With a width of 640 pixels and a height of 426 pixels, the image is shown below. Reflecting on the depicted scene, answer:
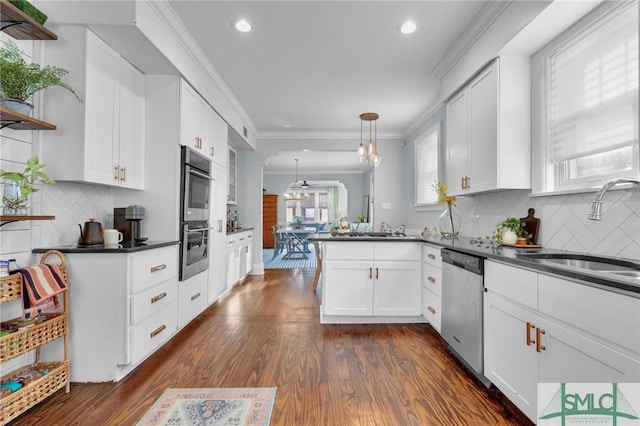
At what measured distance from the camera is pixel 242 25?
8.05 feet

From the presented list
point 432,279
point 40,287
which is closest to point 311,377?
point 432,279

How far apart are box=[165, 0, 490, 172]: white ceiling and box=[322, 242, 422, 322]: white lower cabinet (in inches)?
73.7

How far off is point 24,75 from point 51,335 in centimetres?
151

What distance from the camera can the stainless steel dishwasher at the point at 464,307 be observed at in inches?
75.5

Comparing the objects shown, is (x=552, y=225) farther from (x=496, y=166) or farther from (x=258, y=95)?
(x=258, y=95)

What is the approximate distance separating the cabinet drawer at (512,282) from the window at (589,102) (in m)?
0.79

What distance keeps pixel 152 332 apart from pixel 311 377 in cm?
126

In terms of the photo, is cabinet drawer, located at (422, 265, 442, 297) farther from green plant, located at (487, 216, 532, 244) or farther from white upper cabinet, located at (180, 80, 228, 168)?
white upper cabinet, located at (180, 80, 228, 168)

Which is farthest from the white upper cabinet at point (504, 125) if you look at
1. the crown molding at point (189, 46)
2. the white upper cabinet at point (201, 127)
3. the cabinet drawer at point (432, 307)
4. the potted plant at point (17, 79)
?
the potted plant at point (17, 79)

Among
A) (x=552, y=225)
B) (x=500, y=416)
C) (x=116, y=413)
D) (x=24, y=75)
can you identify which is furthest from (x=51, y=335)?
(x=552, y=225)

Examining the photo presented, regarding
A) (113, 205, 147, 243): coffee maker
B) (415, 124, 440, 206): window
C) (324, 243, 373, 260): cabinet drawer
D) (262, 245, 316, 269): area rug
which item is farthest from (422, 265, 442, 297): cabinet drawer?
(262, 245, 316, 269): area rug

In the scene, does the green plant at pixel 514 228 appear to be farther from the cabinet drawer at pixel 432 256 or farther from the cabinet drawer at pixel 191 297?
the cabinet drawer at pixel 191 297

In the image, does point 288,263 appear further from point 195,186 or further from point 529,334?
point 529,334

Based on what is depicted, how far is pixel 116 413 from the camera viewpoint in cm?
165
